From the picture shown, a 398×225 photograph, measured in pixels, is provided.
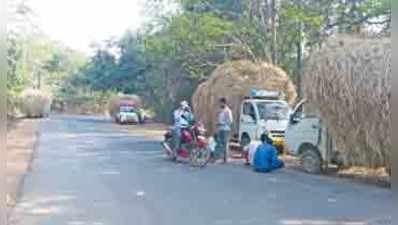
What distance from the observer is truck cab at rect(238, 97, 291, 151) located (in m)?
19.1

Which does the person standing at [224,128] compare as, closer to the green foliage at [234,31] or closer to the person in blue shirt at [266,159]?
the person in blue shirt at [266,159]

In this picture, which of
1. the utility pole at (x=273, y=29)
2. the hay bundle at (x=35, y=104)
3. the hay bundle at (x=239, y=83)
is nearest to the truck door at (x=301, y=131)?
the hay bundle at (x=239, y=83)

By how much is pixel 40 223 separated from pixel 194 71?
936 inches

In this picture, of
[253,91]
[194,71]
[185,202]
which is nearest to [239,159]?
[253,91]

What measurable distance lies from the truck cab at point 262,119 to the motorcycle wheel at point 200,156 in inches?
115

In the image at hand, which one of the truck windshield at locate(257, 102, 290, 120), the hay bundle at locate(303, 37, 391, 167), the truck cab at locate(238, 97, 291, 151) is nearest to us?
the hay bundle at locate(303, 37, 391, 167)

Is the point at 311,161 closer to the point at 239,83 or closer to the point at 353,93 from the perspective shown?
the point at 353,93

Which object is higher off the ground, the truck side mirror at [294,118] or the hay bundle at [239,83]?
the hay bundle at [239,83]

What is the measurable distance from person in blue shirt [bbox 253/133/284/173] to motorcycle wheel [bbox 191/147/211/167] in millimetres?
1572

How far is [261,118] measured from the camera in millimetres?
19531

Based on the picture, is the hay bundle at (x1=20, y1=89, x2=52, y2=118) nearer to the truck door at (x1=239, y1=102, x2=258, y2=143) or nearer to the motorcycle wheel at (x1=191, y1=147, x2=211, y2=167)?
the truck door at (x1=239, y1=102, x2=258, y2=143)

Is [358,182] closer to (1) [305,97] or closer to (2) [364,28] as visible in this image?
(1) [305,97]

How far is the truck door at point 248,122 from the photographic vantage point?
773 inches

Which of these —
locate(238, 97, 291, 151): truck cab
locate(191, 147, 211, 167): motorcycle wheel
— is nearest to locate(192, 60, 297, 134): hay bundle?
locate(238, 97, 291, 151): truck cab
